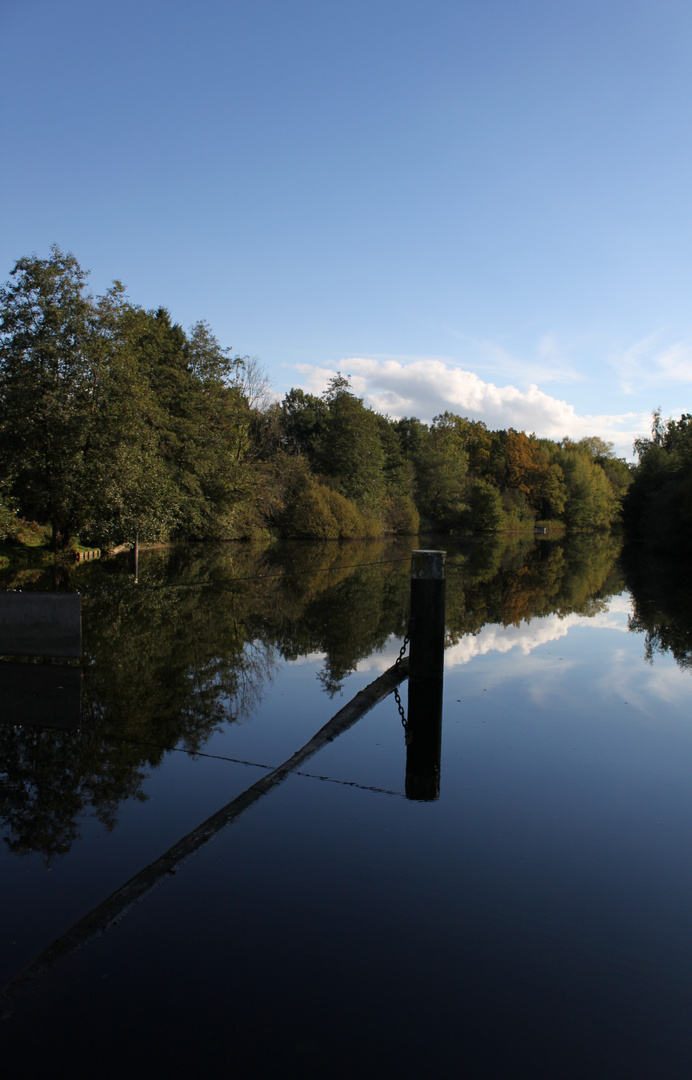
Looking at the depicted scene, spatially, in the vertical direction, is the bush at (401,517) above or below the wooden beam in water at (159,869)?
above

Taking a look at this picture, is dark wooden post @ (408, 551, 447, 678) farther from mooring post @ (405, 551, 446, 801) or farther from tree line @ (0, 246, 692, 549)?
tree line @ (0, 246, 692, 549)

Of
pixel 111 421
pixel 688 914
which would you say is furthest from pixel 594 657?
pixel 111 421

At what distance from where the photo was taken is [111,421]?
61.4 ft

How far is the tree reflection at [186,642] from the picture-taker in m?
4.65

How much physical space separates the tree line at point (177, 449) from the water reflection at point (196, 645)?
7.66 feet

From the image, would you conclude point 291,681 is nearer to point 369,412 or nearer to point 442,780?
point 442,780

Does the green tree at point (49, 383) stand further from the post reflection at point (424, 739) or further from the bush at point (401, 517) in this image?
the bush at point (401, 517)

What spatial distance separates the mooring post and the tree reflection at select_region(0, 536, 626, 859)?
142 centimetres

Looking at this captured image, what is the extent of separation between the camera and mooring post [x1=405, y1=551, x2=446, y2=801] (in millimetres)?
5715

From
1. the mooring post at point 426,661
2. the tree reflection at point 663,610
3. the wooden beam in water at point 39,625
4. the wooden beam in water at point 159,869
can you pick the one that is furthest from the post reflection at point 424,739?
the tree reflection at point 663,610

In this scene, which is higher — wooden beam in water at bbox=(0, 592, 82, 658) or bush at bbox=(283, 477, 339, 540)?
bush at bbox=(283, 477, 339, 540)

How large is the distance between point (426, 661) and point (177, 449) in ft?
77.0

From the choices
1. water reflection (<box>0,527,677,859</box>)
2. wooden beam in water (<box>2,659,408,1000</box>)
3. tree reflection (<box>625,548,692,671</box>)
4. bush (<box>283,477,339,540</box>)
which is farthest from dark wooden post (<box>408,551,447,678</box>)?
bush (<box>283,477,339,540</box>)

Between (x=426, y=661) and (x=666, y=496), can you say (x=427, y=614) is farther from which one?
(x=666, y=496)
